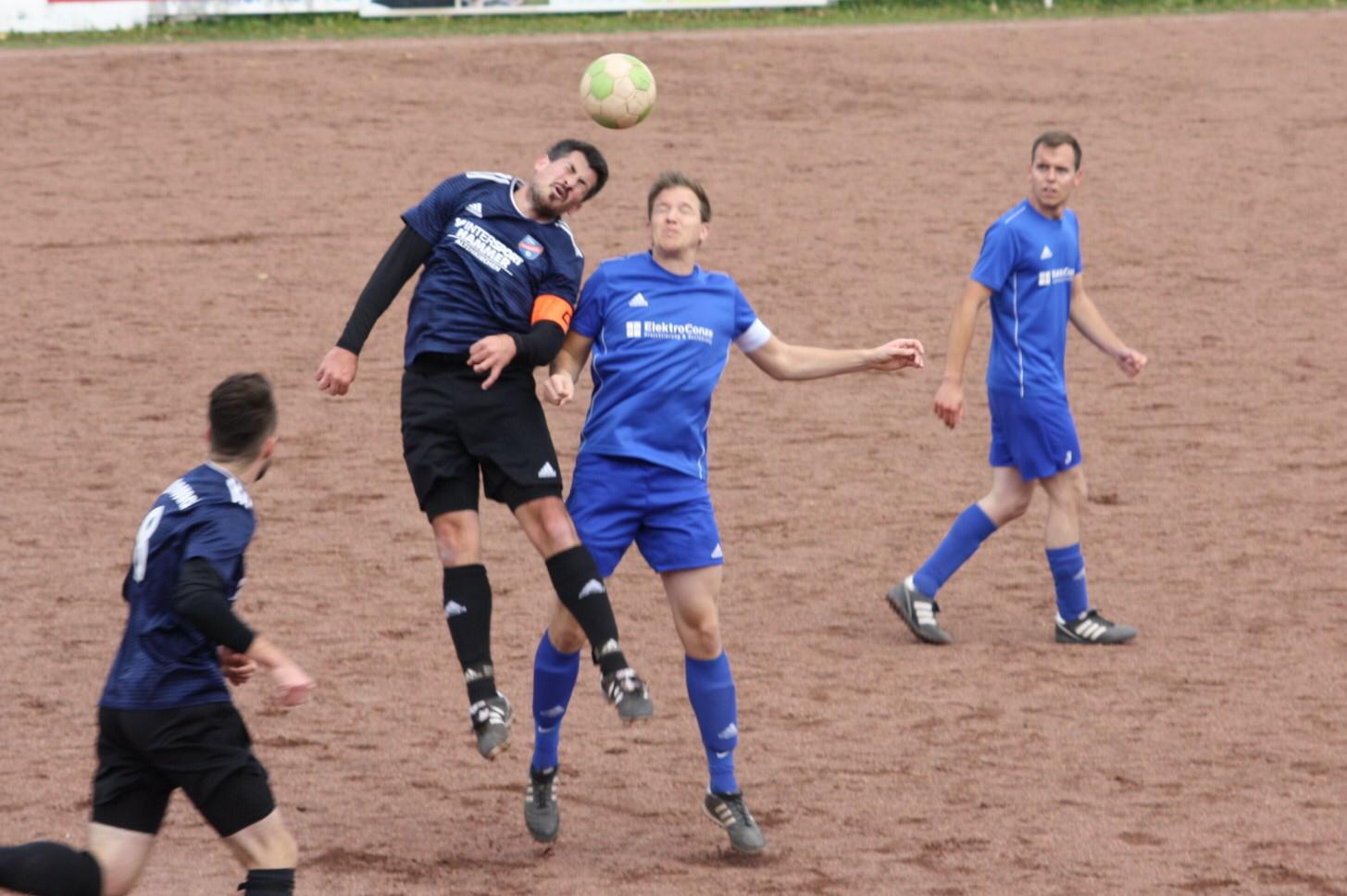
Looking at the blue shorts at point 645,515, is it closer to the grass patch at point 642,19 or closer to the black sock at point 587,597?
the black sock at point 587,597

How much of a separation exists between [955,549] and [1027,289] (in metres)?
1.34

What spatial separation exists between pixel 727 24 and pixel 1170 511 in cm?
1667

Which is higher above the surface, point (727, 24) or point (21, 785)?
point (727, 24)

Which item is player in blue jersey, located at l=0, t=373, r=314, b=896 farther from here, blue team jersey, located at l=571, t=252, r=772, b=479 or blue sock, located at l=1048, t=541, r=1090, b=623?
blue sock, located at l=1048, t=541, r=1090, b=623

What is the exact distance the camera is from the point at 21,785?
301 inches

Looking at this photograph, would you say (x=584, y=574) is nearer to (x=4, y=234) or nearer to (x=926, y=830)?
(x=926, y=830)

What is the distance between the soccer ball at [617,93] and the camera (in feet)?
26.1

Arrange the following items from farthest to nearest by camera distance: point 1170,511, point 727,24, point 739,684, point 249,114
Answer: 1. point 727,24
2. point 249,114
3. point 1170,511
4. point 739,684

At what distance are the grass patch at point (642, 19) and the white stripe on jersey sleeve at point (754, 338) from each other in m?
19.6

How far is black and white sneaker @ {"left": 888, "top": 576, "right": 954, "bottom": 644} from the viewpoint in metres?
9.68

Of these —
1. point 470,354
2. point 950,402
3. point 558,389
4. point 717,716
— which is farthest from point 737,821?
point 950,402

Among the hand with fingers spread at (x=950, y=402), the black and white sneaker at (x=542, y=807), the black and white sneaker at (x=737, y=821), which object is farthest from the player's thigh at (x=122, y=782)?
the hand with fingers spread at (x=950, y=402)

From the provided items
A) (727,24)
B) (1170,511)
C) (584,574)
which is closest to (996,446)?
(1170,511)

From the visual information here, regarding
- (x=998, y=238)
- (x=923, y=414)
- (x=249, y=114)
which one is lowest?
(x=923, y=414)
